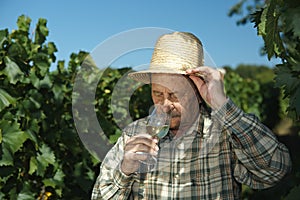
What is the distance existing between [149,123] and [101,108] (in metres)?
2.57

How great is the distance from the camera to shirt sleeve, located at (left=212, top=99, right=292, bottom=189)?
7.64ft

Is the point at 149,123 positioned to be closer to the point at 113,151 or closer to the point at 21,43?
the point at 113,151

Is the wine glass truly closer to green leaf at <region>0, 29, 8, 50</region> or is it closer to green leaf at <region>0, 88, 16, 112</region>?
green leaf at <region>0, 88, 16, 112</region>

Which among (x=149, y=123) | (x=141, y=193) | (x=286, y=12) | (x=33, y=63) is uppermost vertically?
(x=33, y=63)

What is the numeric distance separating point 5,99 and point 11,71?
1.04ft

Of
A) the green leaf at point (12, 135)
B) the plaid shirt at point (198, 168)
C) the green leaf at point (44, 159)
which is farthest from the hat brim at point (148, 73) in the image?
the green leaf at point (44, 159)

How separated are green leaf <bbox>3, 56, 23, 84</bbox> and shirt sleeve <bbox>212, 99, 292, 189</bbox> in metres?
2.05

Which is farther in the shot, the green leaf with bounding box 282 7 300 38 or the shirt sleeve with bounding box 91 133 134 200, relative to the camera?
the shirt sleeve with bounding box 91 133 134 200

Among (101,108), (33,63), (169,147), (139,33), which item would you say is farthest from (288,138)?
(139,33)

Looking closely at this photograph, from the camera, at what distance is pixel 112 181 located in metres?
2.53

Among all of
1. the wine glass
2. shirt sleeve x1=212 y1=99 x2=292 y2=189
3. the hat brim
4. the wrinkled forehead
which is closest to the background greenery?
shirt sleeve x1=212 y1=99 x2=292 y2=189

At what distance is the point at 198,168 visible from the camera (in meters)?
2.57

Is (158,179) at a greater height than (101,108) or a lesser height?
lesser

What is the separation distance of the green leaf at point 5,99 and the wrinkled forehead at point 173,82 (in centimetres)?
161
